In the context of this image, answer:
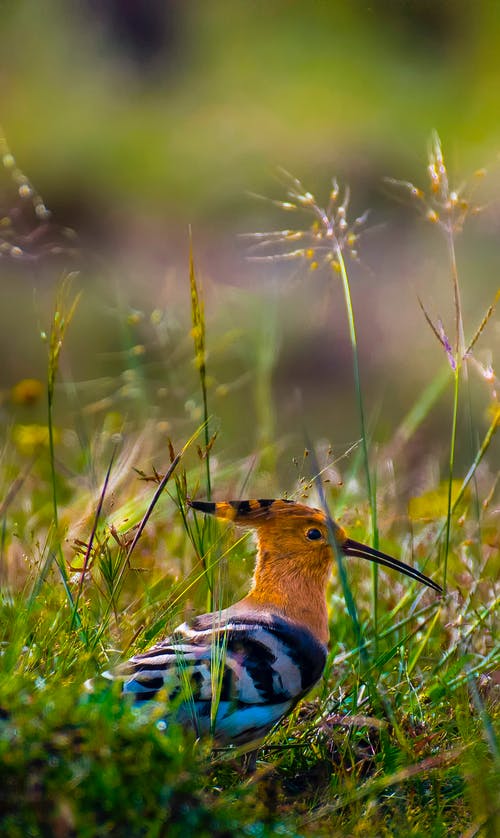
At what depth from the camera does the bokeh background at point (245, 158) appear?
759 cm

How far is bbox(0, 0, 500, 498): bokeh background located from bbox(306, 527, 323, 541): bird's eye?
234cm

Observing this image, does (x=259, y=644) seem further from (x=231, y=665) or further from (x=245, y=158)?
(x=245, y=158)

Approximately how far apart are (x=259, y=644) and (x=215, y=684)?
0.41ft

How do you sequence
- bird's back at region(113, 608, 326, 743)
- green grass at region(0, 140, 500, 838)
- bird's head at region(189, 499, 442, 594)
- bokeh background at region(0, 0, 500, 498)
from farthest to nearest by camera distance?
bokeh background at region(0, 0, 500, 498)
bird's head at region(189, 499, 442, 594)
bird's back at region(113, 608, 326, 743)
green grass at region(0, 140, 500, 838)

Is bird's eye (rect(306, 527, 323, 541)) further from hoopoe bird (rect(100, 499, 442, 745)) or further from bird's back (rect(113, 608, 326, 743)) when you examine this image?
bird's back (rect(113, 608, 326, 743))

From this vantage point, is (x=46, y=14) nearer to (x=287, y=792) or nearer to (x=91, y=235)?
(x=91, y=235)

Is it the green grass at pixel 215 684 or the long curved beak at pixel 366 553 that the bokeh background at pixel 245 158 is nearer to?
the green grass at pixel 215 684

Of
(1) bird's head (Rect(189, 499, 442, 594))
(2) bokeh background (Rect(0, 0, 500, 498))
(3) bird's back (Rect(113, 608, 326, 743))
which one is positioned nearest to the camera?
(3) bird's back (Rect(113, 608, 326, 743))

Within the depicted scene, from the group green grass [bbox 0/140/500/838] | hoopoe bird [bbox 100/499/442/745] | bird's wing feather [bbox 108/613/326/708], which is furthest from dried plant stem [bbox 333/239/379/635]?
bird's wing feather [bbox 108/613/326/708]

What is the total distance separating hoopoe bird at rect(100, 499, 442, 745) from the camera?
6.14 feet

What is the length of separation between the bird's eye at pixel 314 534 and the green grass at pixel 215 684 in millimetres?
77

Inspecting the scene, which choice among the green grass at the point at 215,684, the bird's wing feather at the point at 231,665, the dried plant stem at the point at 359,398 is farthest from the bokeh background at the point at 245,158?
the bird's wing feather at the point at 231,665

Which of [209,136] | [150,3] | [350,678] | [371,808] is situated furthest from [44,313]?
[150,3]

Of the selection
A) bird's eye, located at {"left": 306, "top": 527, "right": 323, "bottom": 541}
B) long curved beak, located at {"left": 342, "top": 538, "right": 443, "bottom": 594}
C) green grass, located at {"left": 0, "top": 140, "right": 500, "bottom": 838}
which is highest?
bird's eye, located at {"left": 306, "top": 527, "right": 323, "bottom": 541}
